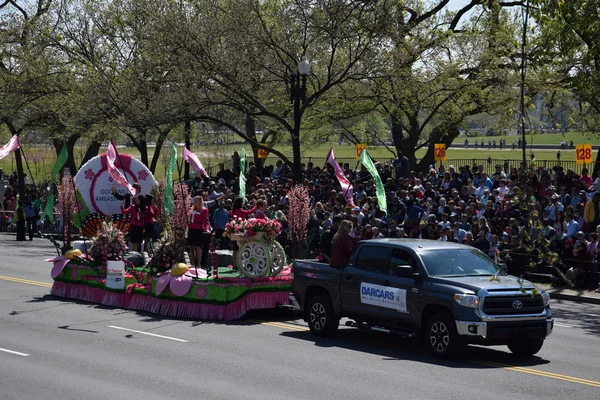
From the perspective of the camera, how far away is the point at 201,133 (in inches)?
1551

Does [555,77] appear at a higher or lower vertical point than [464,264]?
higher

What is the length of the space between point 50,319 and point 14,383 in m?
5.87

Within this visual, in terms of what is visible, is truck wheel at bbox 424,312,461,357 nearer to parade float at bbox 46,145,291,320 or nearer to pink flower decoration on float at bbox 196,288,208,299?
parade float at bbox 46,145,291,320

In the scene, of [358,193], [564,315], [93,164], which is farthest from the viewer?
[358,193]

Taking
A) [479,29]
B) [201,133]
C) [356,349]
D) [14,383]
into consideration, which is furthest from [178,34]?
[14,383]

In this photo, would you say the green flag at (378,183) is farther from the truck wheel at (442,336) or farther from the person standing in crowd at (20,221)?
the person standing in crowd at (20,221)

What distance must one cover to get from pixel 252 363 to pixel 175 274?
196 inches

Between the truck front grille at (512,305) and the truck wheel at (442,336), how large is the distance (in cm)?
56

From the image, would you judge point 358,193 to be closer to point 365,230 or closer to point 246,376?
point 365,230

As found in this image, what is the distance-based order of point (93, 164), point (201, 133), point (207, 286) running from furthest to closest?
point (201, 133)
point (93, 164)
point (207, 286)

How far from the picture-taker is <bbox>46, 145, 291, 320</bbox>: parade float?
1725cm

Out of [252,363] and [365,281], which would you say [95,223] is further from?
[252,363]

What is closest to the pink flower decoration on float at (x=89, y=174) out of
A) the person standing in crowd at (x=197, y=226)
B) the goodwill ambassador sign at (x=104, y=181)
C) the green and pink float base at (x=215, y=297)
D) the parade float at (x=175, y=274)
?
the goodwill ambassador sign at (x=104, y=181)

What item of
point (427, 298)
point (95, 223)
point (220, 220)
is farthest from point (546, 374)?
point (220, 220)
